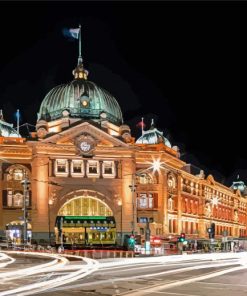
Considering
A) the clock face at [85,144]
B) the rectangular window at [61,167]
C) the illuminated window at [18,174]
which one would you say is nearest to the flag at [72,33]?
the clock face at [85,144]

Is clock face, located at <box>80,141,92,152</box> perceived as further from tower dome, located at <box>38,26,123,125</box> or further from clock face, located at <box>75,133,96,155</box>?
tower dome, located at <box>38,26,123,125</box>

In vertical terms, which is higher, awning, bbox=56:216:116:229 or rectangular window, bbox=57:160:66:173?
rectangular window, bbox=57:160:66:173

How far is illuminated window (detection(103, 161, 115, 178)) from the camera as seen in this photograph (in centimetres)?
10161

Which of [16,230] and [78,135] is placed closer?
[16,230]

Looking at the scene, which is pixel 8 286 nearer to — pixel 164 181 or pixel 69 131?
pixel 69 131

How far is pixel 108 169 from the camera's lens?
10200 cm

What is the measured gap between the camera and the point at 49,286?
79.0ft

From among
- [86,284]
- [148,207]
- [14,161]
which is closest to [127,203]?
[148,207]

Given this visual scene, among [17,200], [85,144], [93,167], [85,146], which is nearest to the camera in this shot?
[85,146]

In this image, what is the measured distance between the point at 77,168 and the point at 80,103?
15.6m

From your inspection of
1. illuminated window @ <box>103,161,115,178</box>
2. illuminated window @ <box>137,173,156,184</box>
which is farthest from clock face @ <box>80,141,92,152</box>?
illuminated window @ <box>137,173,156,184</box>

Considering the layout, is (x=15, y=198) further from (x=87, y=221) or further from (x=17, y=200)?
(x=87, y=221)

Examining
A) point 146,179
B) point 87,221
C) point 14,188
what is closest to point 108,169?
point 146,179

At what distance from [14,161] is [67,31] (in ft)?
80.2
